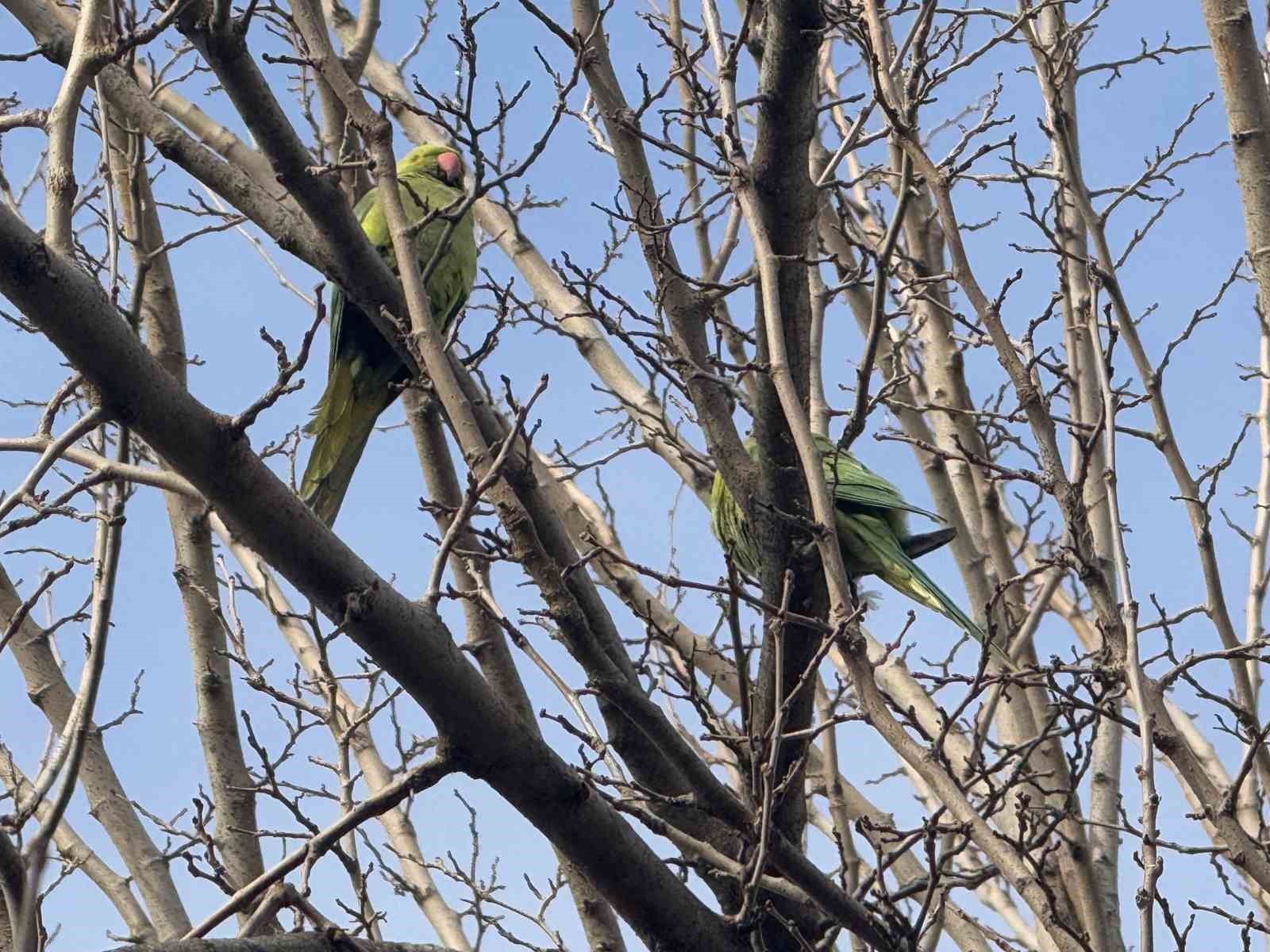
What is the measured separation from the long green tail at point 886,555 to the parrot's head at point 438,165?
275cm

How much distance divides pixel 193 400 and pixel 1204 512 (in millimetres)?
2665

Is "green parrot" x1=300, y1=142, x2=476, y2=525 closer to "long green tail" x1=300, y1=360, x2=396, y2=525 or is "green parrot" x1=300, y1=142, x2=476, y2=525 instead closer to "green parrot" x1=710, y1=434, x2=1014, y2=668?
"long green tail" x1=300, y1=360, x2=396, y2=525

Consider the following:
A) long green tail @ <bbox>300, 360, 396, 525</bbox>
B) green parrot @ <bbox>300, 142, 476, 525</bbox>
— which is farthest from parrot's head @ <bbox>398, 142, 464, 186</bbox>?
long green tail @ <bbox>300, 360, 396, 525</bbox>

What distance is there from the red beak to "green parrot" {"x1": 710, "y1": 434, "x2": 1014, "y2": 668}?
2323mm

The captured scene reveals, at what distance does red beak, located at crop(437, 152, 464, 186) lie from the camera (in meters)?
5.91

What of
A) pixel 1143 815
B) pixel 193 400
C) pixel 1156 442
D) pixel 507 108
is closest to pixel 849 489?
pixel 1156 442

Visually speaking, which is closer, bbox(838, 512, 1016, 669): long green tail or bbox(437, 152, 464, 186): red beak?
bbox(838, 512, 1016, 669): long green tail

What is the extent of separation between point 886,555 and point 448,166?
9.81ft

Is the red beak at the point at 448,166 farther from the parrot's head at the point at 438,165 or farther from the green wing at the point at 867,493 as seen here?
the green wing at the point at 867,493

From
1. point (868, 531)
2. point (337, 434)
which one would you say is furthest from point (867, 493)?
point (337, 434)

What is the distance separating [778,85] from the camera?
271 cm

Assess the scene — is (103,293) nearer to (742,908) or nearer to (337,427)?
(742,908)

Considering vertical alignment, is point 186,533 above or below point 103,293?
above

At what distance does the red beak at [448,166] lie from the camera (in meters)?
5.91
